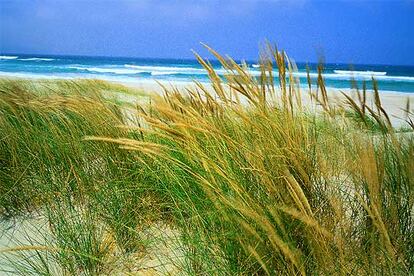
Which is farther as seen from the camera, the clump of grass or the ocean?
the ocean

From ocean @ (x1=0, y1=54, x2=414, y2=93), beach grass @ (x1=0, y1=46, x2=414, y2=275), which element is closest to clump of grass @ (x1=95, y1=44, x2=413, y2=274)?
beach grass @ (x1=0, y1=46, x2=414, y2=275)

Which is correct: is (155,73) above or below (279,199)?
below

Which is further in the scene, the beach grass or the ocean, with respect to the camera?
the ocean

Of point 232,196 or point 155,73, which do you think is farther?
point 155,73

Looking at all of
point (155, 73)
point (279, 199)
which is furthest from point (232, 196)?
point (155, 73)

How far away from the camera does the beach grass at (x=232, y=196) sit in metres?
1.39

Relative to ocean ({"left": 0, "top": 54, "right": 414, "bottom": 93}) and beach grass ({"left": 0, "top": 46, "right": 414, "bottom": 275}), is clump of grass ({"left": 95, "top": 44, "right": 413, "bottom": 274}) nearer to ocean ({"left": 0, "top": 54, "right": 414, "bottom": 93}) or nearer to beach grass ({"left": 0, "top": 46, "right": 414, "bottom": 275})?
beach grass ({"left": 0, "top": 46, "right": 414, "bottom": 275})

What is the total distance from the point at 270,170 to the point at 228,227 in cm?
25

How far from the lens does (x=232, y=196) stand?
5.27ft

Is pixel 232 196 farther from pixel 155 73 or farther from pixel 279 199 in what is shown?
pixel 155 73

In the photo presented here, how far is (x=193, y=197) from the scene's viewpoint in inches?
73.9

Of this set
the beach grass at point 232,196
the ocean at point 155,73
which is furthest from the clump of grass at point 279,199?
the ocean at point 155,73

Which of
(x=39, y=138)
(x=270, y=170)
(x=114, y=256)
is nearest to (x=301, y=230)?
(x=270, y=170)

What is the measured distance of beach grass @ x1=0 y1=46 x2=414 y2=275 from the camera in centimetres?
139
